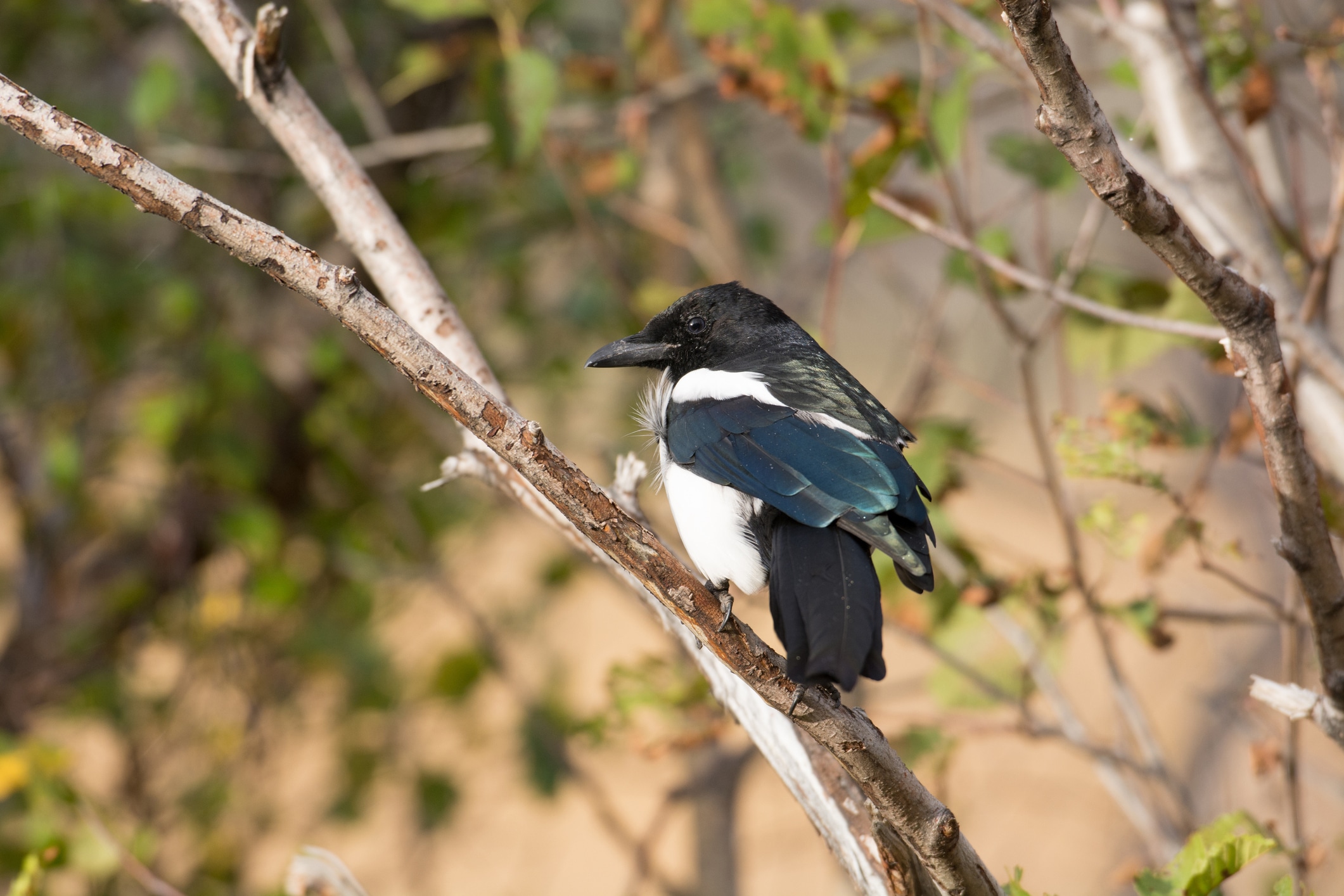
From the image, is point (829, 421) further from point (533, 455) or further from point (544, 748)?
point (544, 748)

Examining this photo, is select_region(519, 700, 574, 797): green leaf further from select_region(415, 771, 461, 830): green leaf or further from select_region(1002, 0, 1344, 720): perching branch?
select_region(1002, 0, 1344, 720): perching branch

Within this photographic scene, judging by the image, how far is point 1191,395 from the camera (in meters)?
4.14

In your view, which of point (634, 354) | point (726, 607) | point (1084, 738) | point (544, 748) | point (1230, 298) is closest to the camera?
point (1230, 298)

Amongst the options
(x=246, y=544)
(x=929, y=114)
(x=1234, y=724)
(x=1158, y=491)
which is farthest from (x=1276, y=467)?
(x=246, y=544)

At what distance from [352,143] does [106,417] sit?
1213mm

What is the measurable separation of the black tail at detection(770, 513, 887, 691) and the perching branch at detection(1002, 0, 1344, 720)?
0.48 meters

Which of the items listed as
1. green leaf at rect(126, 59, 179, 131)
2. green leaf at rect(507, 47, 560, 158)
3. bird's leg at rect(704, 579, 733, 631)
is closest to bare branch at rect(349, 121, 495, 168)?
green leaf at rect(126, 59, 179, 131)

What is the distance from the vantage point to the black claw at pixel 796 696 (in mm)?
1244

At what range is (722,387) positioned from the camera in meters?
1.87

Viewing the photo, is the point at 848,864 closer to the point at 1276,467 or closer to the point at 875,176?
the point at 1276,467

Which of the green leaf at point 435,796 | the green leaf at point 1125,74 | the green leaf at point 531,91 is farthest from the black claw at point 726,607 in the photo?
the green leaf at point 435,796

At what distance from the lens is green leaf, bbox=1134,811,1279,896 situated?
1270mm

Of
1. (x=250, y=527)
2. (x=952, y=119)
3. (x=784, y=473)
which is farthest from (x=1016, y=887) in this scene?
(x=250, y=527)

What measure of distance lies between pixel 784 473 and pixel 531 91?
1.24 m
